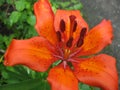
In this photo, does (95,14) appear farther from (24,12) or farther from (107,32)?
(107,32)

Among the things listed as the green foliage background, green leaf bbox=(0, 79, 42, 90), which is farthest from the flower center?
the green foliage background

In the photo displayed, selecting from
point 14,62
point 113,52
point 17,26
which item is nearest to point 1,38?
point 17,26

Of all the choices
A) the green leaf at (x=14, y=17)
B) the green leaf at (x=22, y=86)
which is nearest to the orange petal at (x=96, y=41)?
the green leaf at (x=22, y=86)

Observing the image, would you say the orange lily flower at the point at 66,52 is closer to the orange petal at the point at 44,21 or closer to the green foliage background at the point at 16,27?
the orange petal at the point at 44,21

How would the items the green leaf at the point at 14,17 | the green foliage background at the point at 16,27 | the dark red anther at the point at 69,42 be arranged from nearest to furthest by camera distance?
1. the dark red anther at the point at 69,42
2. the green foliage background at the point at 16,27
3. the green leaf at the point at 14,17

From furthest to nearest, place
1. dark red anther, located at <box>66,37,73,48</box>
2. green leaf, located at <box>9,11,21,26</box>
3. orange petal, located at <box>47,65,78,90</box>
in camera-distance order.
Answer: green leaf, located at <box>9,11,21,26</box>, dark red anther, located at <box>66,37,73,48</box>, orange petal, located at <box>47,65,78,90</box>

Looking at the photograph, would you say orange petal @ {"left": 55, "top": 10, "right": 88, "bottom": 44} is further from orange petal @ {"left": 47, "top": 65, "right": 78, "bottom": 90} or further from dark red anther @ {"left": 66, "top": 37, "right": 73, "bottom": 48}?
orange petal @ {"left": 47, "top": 65, "right": 78, "bottom": 90}
